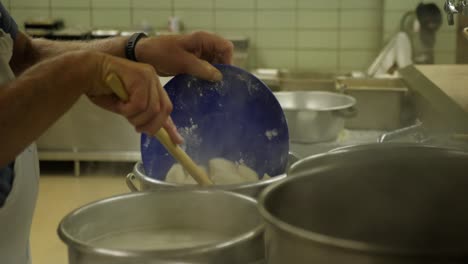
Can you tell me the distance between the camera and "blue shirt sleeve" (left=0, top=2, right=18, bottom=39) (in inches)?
46.3

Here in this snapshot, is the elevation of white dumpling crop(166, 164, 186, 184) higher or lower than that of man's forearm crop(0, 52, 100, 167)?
lower

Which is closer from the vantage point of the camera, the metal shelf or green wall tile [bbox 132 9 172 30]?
the metal shelf

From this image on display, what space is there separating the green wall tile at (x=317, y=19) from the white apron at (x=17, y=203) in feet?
9.23

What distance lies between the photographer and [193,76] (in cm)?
109

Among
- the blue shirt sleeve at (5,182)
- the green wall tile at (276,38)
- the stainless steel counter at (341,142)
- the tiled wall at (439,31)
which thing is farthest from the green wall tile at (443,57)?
the blue shirt sleeve at (5,182)

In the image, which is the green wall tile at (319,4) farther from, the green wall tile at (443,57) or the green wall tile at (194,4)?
the green wall tile at (443,57)

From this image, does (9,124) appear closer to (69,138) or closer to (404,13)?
(69,138)

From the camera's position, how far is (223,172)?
3.28 feet

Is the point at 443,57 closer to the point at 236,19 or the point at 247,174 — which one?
the point at 236,19

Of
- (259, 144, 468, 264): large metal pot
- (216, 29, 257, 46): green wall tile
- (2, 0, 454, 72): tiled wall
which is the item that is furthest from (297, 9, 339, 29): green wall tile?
(259, 144, 468, 264): large metal pot

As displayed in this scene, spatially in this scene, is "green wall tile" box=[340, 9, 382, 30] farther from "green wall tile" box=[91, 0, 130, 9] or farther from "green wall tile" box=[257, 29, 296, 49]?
"green wall tile" box=[91, 0, 130, 9]

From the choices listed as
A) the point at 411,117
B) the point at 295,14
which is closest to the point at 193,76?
the point at 411,117

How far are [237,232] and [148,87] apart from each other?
216 millimetres

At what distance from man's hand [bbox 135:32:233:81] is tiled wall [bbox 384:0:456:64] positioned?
2.45m
